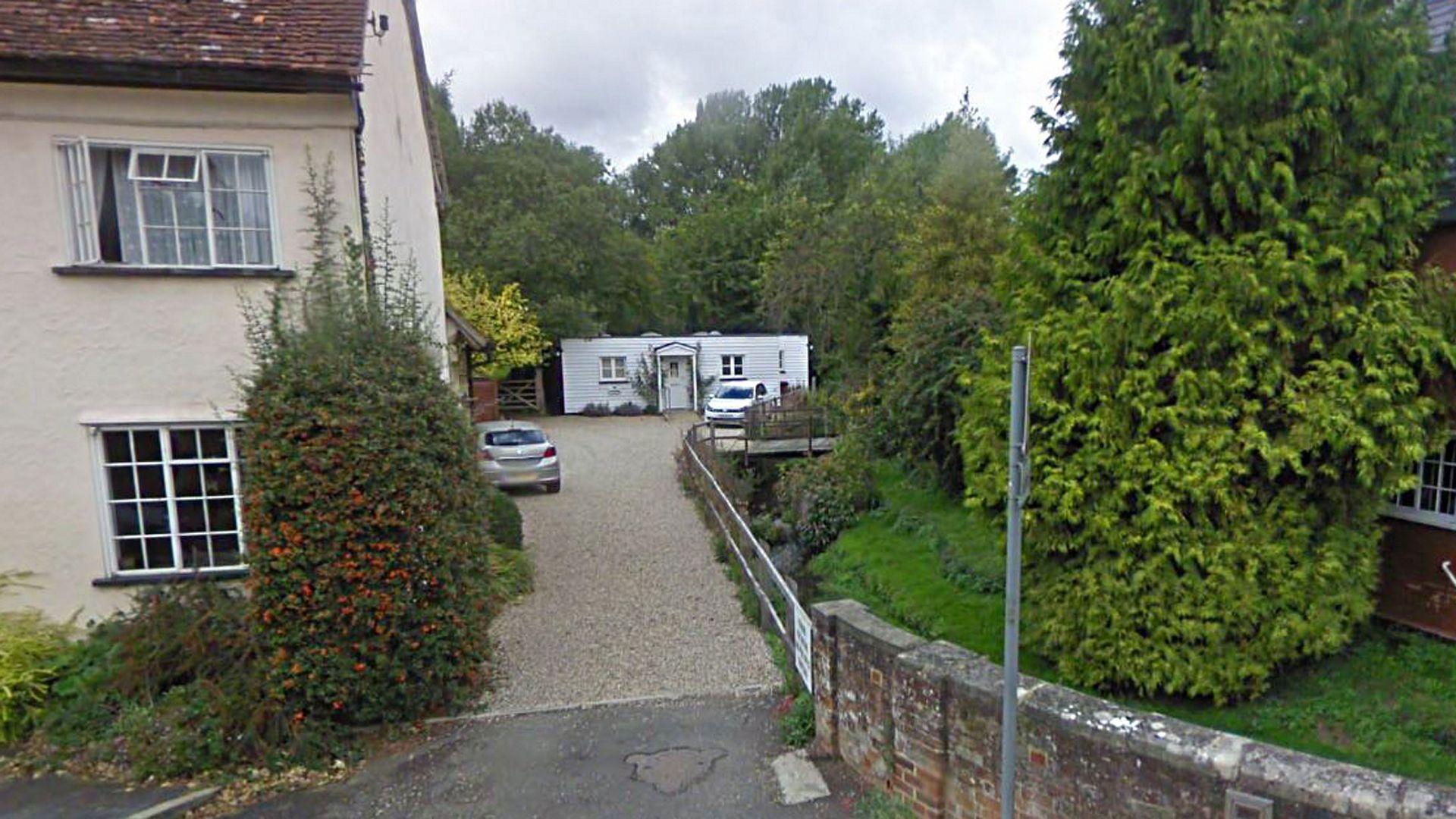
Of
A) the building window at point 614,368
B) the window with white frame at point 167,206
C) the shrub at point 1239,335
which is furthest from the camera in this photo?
the building window at point 614,368

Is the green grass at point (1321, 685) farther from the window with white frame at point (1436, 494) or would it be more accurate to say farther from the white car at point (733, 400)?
the white car at point (733, 400)

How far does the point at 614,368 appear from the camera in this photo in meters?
29.1

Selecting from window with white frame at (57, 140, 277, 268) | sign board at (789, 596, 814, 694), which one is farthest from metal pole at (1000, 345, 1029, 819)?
window with white frame at (57, 140, 277, 268)

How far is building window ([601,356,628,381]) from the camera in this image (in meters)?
29.0

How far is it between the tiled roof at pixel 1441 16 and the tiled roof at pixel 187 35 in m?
9.84

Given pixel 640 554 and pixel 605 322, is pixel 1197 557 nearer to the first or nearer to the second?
→ pixel 640 554

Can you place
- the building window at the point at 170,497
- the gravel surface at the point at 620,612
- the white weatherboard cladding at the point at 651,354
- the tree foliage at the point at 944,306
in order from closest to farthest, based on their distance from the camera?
the building window at the point at 170,497 < the gravel surface at the point at 620,612 < the tree foliage at the point at 944,306 < the white weatherboard cladding at the point at 651,354

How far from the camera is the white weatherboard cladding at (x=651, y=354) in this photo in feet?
94.6

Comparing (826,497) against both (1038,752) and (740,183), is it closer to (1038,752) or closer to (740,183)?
(1038,752)

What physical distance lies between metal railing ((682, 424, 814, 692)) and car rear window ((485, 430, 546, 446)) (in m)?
3.33

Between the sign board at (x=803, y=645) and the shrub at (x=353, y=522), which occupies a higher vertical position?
the shrub at (x=353, y=522)

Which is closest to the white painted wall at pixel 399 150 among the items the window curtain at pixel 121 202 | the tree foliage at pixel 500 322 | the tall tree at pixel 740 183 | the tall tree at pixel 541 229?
the window curtain at pixel 121 202

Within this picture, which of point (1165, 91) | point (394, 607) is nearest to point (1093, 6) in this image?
point (1165, 91)

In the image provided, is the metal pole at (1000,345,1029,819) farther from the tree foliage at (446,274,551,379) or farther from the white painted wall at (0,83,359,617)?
the tree foliage at (446,274,551,379)
